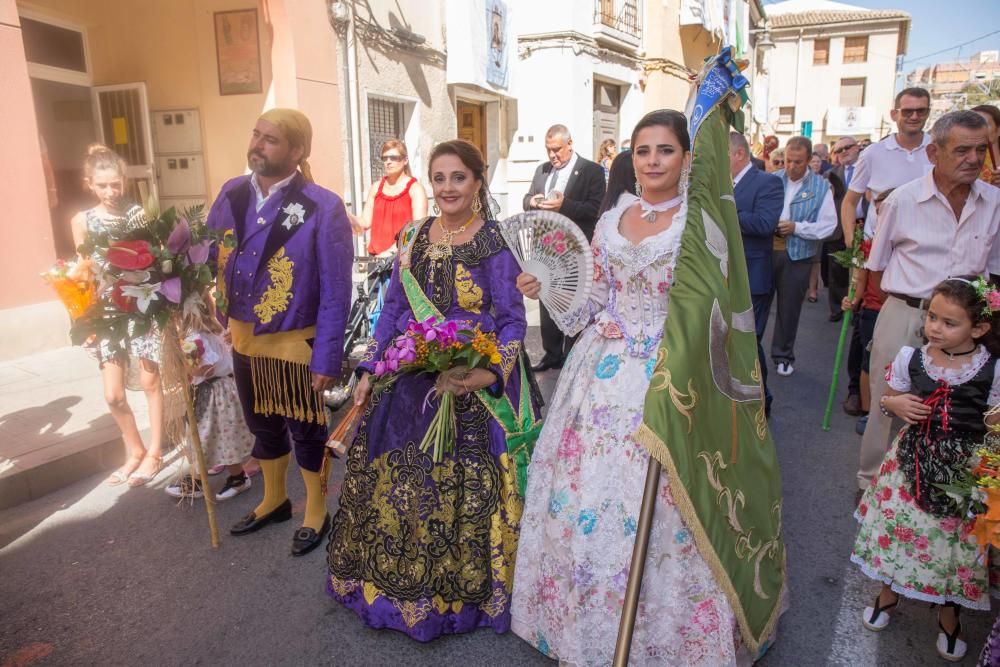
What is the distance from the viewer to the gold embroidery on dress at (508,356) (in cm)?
296

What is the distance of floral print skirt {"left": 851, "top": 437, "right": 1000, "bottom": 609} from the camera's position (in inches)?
110

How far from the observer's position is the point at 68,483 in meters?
4.52

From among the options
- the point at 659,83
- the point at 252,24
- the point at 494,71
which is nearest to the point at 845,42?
the point at 659,83

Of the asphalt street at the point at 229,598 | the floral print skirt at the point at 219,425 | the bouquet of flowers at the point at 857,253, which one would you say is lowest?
the asphalt street at the point at 229,598

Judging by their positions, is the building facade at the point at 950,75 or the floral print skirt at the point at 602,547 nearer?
the floral print skirt at the point at 602,547

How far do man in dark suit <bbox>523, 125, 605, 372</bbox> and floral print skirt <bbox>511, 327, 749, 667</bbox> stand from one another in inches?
145

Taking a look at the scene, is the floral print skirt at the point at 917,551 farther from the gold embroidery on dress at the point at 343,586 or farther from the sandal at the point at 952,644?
the gold embroidery on dress at the point at 343,586

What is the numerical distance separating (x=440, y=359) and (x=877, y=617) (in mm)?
2207

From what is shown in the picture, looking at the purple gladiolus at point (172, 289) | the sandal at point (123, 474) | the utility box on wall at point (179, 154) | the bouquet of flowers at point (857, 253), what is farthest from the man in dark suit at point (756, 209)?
the utility box on wall at point (179, 154)

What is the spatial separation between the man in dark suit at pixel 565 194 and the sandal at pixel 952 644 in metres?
4.03

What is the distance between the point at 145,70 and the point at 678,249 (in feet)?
31.1

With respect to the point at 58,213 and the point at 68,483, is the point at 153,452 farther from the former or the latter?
the point at 58,213

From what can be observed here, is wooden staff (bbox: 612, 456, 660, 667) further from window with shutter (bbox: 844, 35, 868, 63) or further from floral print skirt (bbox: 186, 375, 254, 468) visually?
window with shutter (bbox: 844, 35, 868, 63)

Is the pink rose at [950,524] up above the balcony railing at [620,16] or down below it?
below
